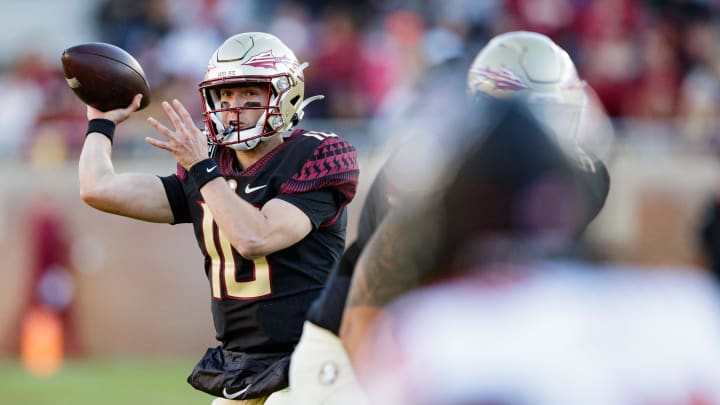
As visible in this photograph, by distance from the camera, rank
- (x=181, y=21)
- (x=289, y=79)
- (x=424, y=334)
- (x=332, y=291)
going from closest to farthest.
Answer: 1. (x=424, y=334)
2. (x=332, y=291)
3. (x=289, y=79)
4. (x=181, y=21)

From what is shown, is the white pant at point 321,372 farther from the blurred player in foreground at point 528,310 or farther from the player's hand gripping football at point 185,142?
the blurred player in foreground at point 528,310

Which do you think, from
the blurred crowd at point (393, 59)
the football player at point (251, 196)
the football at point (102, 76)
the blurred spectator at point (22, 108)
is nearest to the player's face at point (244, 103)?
the football player at point (251, 196)

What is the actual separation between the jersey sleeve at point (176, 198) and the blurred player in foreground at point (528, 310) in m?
1.99

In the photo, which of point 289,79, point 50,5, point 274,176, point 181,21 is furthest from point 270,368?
point 50,5

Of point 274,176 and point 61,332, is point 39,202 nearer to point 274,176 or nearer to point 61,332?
point 61,332

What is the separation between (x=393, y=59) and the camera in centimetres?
995

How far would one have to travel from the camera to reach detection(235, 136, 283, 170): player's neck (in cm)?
409

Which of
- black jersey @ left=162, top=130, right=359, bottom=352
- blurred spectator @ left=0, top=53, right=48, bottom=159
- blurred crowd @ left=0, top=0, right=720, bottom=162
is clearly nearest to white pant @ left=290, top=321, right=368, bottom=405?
black jersey @ left=162, top=130, right=359, bottom=352

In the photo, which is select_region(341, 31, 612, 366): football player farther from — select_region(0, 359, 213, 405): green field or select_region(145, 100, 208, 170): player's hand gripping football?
select_region(0, 359, 213, 405): green field

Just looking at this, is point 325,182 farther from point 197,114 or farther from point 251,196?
point 197,114

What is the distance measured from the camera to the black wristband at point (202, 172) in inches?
146

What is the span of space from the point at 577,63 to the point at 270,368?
6.46m

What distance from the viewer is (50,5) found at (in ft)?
41.7

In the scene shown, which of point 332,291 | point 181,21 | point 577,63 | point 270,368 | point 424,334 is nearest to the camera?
point 424,334
